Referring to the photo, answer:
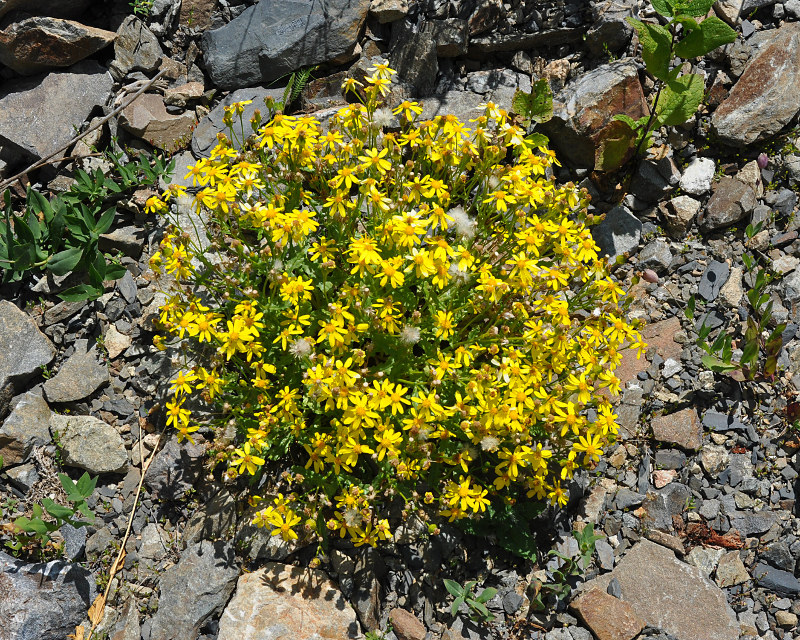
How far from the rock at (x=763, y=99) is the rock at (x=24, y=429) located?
19.1 feet

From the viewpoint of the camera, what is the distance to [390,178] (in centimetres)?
434

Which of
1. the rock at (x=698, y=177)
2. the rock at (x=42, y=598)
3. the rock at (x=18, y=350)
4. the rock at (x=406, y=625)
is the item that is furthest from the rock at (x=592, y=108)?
the rock at (x=42, y=598)

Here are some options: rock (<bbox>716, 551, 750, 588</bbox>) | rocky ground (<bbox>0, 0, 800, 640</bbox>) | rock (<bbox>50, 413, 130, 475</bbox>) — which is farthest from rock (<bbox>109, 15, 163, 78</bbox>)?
rock (<bbox>716, 551, 750, 588</bbox>)

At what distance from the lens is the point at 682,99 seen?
535 centimetres

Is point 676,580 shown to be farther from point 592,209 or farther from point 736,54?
point 736,54

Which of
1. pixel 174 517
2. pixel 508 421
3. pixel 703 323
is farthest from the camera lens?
pixel 703 323

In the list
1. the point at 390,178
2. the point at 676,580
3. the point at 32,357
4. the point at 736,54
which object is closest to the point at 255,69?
the point at 390,178

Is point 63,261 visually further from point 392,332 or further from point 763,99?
point 763,99

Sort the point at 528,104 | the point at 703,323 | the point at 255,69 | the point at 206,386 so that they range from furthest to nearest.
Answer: the point at 255,69 → the point at 528,104 → the point at 703,323 → the point at 206,386

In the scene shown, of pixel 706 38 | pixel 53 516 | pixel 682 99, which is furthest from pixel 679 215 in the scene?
pixel 53 516

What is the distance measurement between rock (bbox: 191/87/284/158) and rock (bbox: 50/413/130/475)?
7.01 ft

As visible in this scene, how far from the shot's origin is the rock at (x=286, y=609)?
13.3 feet

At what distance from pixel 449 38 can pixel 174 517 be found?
4.57 metres

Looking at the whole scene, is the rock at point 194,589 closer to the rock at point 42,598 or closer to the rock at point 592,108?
the rock at point 42,598
